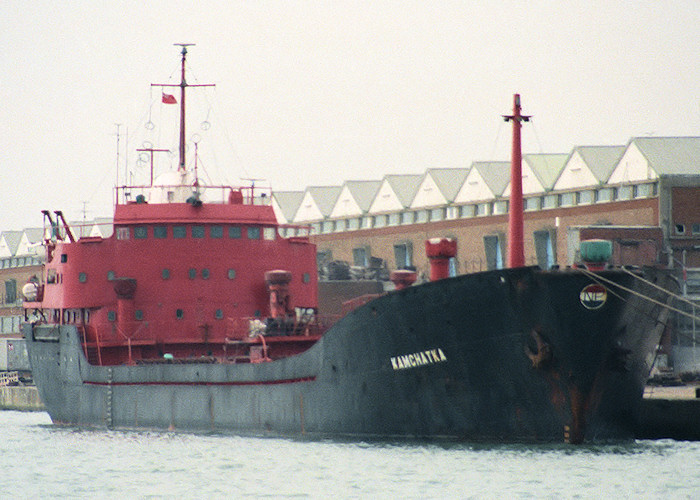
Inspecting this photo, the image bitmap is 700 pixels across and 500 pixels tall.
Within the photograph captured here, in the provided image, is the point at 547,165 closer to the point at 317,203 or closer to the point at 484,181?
the point at 484,181

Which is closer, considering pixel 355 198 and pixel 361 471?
pixel 361 471

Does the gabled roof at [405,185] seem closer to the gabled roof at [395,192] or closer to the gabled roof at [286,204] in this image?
the gabled roof at [395,192]

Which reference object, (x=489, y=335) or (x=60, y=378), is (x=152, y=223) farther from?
(x=489, y=335)

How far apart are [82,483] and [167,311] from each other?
11.4 metres

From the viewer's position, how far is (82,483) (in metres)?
27.8

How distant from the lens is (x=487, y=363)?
93.0 feet

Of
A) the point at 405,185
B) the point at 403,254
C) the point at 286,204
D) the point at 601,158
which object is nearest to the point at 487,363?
the point at 601,158

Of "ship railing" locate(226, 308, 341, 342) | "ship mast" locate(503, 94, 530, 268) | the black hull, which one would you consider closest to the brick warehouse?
"ship railing" locate(226, 308, 341, 342)

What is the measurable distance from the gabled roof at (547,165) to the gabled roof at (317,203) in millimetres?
21432

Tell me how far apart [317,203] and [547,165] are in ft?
76.9

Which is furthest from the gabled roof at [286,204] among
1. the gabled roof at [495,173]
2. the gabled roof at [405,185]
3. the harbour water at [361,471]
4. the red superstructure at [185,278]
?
the harbour water at [361,471]

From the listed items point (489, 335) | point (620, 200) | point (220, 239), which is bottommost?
point (489, 335)

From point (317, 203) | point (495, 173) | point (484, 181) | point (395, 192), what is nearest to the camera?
point (484, 181)

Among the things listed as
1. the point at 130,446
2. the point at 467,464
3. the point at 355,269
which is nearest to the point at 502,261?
the point at 355,269
